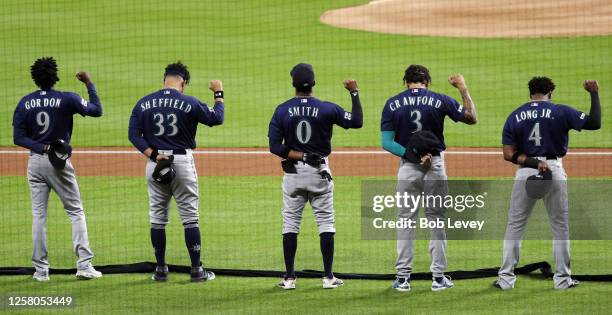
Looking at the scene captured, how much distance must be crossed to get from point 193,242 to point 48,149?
1.41 meters

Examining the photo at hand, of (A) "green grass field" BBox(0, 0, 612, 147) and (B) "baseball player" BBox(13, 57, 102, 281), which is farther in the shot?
(A) "green grass field" BBox(0, 0, 612, 147)

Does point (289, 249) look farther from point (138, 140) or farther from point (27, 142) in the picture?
point (27, 142)

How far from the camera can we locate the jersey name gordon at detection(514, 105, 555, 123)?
8.08 m

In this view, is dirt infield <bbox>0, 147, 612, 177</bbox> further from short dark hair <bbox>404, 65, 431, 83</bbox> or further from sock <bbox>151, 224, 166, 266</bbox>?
short dark hair <bbox>404, 65, 431, 83</bbox>

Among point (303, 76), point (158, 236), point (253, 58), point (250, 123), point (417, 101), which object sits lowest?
point (158, 236)

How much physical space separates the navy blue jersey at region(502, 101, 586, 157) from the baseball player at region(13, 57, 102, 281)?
3543mm

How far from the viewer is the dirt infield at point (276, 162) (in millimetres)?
14609

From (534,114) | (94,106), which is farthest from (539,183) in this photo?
(94,106)

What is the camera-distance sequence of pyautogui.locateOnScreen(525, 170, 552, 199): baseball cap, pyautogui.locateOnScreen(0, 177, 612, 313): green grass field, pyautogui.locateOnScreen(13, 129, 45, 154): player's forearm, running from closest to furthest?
1. pyautogui.locateOnScreen(0, 177, 612, 313): green grass field
2. pyautogui.locateOnScreen(525, 170, 552, 199): baseball cap
3. pyautogui.locateOnScreen(13, 129, 45, 154): player's forearm

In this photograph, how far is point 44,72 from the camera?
28.2 ft

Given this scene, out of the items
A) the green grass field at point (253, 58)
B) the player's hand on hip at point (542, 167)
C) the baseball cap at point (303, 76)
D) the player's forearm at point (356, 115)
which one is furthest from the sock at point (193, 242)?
the green grass field at point (253, 58)

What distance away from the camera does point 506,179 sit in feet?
45.7

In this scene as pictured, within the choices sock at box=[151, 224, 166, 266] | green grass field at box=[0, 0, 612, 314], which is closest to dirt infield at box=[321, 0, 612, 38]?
green grass field at box=[0, 0, 612, 314]

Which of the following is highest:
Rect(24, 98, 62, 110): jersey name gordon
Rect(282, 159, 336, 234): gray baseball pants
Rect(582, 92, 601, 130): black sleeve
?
Rect(24, 98, 62, 110): jersey name gordon
